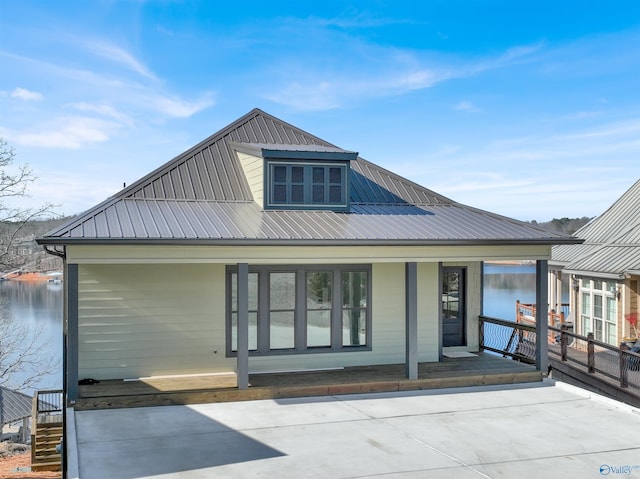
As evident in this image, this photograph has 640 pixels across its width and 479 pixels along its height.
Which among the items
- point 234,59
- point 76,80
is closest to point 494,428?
point 234,59

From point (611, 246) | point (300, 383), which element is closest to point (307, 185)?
point (300, 383)

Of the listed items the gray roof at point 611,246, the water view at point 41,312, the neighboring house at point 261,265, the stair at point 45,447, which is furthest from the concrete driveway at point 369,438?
the water view at point 41,312

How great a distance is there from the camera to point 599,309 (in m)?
16.9

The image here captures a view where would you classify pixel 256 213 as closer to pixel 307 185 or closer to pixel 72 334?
pixel 307 185

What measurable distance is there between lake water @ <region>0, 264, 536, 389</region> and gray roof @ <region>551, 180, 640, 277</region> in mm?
19924

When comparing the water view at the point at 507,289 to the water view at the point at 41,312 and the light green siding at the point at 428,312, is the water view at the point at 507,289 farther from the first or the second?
the water view at the point at 41,312

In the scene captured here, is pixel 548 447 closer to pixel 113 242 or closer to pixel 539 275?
pixel 539 275

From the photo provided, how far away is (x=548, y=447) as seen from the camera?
26.3 feet

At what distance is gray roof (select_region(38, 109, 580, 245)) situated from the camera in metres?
9.98

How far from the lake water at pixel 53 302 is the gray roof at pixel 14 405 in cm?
Result: 163

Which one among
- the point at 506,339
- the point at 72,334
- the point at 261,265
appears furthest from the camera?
the point at 506,339

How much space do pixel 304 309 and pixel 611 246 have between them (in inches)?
405

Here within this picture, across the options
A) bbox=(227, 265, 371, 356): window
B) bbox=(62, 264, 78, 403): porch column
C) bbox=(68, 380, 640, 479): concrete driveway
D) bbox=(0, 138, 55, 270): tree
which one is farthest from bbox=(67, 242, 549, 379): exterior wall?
bbox=(0, 138, 55, 270): tree

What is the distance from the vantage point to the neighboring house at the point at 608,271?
50.0 feet
